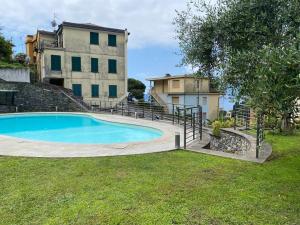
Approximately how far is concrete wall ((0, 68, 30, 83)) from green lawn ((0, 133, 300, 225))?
18.6 m

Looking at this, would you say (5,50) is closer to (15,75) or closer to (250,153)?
(15,75)

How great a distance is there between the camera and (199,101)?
99.5 ft

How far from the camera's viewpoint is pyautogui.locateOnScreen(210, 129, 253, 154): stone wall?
34.2 feet

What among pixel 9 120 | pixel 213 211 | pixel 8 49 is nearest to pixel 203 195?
pixel 213 211

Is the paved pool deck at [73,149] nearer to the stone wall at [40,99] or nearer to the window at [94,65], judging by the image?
the stone wall at [40,99]

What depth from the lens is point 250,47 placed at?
18.3ft

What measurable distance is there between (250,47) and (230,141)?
20.7ft

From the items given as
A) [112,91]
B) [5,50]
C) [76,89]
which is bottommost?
[112,91]

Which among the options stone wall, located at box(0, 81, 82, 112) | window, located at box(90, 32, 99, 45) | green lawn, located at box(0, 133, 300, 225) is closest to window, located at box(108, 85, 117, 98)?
window, located at box(90, 32, 99, 45)

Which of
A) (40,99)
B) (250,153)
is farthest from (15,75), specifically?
(250,153)

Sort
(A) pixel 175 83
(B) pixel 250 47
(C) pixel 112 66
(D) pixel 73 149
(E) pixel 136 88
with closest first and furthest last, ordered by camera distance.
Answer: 1. (B) pixel 250 47
2. (D) pixel 73 149
3. (C) pixel 112 66
4. (A) pixel 175 83
5. (E) pixel 136 88

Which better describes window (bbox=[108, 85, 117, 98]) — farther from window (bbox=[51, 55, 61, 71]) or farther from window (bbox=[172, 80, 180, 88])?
window (bbox=[172, 80, 180, 88])

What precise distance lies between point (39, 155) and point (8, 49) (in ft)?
76.0

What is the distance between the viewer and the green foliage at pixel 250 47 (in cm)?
370
